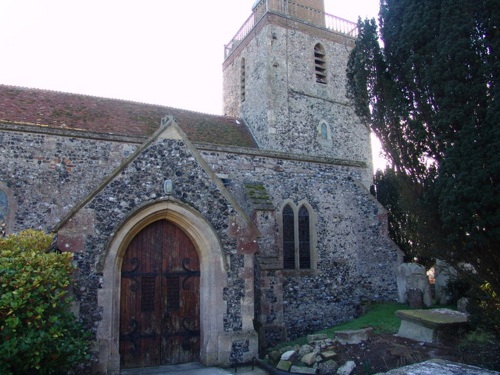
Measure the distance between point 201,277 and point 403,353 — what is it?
4446 mm

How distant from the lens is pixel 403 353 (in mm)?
8297

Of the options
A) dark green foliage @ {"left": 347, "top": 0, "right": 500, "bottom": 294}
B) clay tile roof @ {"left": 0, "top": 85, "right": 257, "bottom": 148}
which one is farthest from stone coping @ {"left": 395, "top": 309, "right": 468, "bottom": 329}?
clay tile roof @ {"left": 0, "top": 85, "right": 257, "bottom": 148}

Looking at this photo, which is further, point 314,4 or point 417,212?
point 314,4

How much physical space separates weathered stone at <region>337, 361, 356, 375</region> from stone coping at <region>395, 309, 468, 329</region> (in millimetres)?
1871

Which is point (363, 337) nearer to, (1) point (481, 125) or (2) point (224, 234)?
(2) point (224, 234)

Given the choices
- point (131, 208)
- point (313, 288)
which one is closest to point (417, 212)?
point (131, 208)

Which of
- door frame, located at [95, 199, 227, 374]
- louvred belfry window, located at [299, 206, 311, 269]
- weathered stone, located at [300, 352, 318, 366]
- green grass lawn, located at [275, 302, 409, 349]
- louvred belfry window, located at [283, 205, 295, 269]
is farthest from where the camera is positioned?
louvred belfry window, located at [299, 206, 311, 269]

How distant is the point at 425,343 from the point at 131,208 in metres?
6.67

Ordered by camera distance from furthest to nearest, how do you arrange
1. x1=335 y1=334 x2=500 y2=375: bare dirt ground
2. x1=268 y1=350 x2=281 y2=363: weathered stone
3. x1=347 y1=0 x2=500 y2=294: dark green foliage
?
x1=268 y1=350 x2=281 y2=363: weathered stone < x1=335 y1=334 x2=500 y2=375: bare dirt ground < x1=347 y1=0 x2=500 y2=294: dark green foliage

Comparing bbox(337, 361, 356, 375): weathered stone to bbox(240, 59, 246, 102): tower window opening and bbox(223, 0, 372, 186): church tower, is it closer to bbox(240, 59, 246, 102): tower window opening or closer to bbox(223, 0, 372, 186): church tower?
bbox(223, 0, 372, 186): church tower

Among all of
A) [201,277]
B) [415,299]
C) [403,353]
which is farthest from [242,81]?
[403,353]

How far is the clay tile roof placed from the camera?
14414 mm

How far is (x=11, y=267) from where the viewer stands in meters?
6.92

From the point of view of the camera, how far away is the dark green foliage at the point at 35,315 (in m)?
6.43
